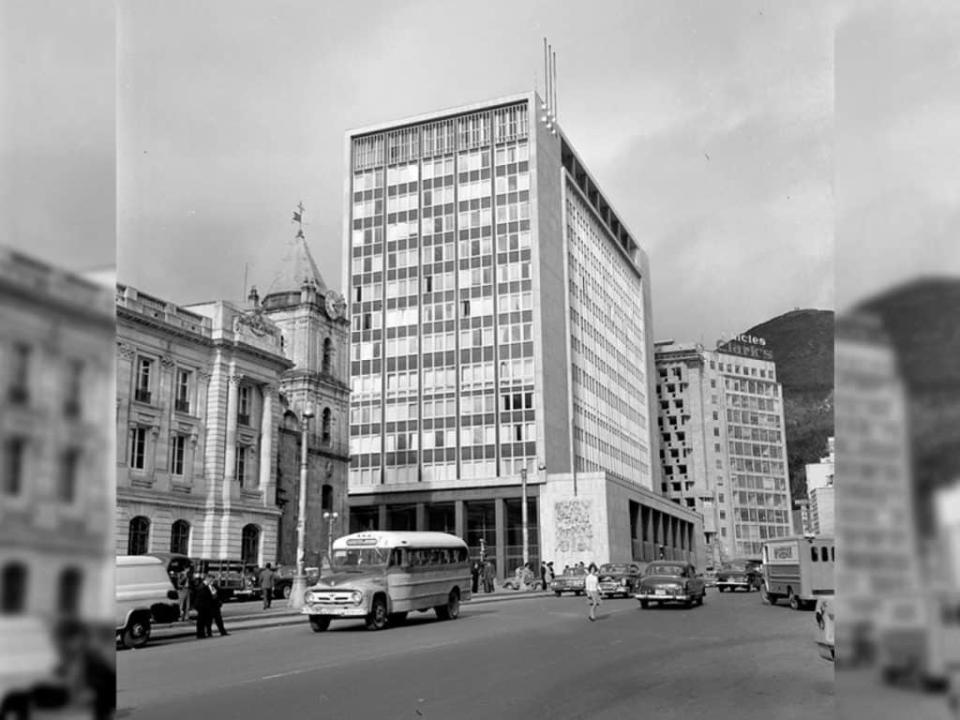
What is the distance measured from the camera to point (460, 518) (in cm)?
7244

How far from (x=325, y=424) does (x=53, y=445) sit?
5944 cm

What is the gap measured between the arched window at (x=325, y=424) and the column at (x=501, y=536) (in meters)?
18.3

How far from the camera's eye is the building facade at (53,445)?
1.47 metres

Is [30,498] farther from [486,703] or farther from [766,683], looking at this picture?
[766,683]

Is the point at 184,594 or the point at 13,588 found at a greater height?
the point at 13,588

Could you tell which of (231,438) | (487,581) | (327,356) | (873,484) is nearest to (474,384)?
(487,581)

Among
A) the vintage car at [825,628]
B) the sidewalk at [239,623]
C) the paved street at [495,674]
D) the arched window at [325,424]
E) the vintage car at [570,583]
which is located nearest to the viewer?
the paved street at [495,674]

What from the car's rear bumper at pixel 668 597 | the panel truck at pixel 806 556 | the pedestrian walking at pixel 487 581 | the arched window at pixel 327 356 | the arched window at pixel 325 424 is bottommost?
the pedestrian walking at pixel 487 581

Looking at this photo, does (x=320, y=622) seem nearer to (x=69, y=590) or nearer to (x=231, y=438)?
(x=231, y=438)

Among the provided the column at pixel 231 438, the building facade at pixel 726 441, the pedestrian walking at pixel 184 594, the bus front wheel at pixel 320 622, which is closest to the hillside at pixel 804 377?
the building facade at pixel 726 441

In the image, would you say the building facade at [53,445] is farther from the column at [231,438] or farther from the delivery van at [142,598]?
the delivery van at [142,598]

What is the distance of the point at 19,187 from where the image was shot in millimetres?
1843

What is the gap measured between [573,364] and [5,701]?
63.4 metres

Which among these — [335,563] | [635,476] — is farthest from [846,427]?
[635,476]
